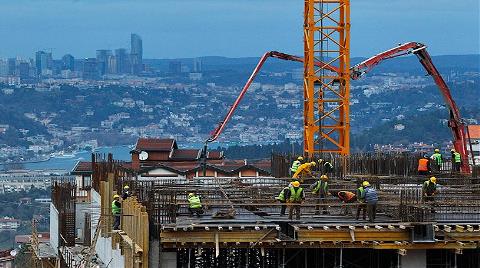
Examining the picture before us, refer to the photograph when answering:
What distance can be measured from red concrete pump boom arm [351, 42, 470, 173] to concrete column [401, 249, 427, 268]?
27.0 meters

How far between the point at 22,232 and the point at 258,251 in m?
148

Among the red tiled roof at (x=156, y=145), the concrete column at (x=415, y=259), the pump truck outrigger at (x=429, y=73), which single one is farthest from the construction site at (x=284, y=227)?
the red tiled roof at (x=156, y=145)

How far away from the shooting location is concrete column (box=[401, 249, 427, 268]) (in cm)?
3403

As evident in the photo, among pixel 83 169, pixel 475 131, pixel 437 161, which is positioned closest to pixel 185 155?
pixel 83 169

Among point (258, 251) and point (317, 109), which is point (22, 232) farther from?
point (258, 251)

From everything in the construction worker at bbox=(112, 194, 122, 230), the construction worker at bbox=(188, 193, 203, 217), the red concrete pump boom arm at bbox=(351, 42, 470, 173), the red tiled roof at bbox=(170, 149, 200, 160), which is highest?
the red concrete pump boom arm at bbox=(351, 42, 470, 173)

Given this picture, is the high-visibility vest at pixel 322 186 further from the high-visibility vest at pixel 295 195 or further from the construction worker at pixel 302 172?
the construction worker at pixel 302 172

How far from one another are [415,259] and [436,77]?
3713cm

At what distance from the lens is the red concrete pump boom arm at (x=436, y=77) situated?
221ft

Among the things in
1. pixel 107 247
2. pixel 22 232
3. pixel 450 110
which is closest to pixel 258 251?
pixel 107 247

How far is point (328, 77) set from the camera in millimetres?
74500

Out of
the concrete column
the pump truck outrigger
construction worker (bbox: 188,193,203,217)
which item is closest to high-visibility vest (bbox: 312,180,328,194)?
construction worker (bbox: 188,193,203,217)

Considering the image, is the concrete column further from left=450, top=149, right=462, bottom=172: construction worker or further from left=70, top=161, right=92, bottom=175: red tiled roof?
left=70, top=161, right=92, bottom=175: red tiled roof

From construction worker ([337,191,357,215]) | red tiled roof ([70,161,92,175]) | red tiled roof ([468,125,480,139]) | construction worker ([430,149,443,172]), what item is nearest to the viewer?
construction worker ([337,191,357,215])
